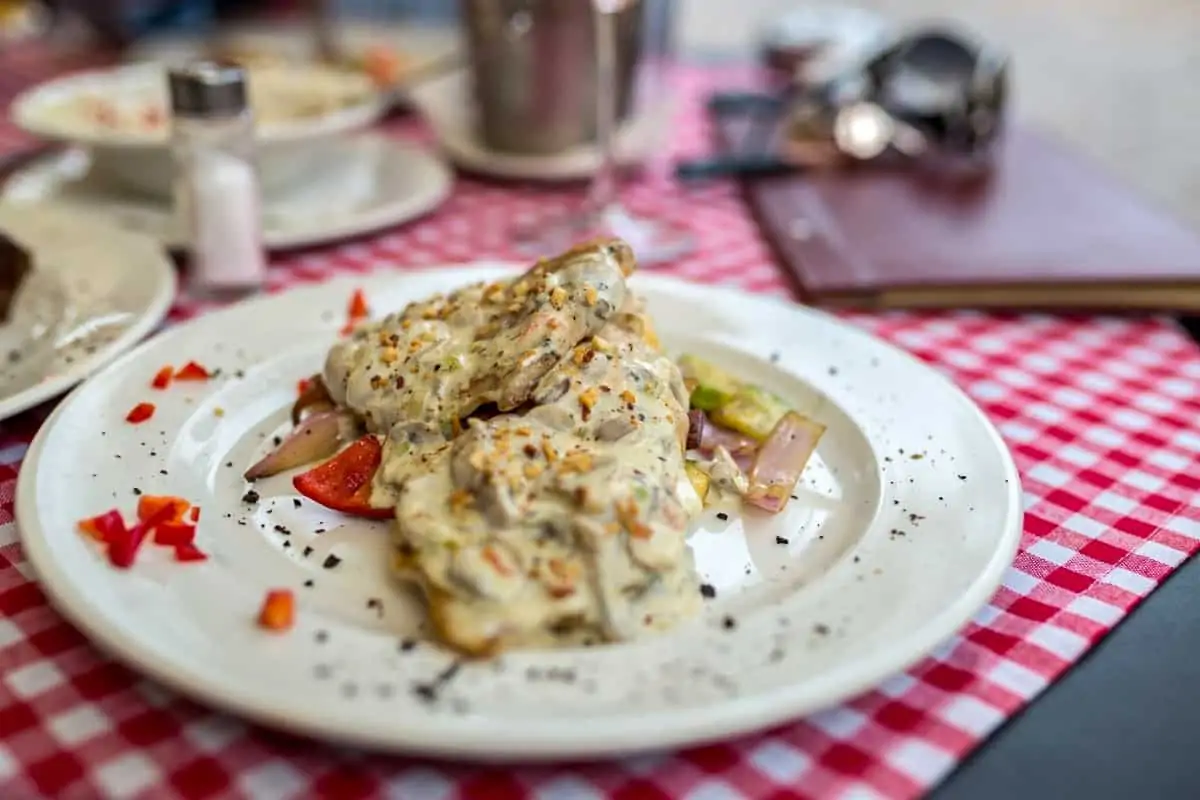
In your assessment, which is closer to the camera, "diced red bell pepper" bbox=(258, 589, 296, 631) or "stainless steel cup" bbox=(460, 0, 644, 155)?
"diced red bell pepper" bbox=(258, 589, 296, 631)

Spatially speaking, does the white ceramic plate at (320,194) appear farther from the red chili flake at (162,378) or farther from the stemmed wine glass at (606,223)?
the red chili flake at (162,378)

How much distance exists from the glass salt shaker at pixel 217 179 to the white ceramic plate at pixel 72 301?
0.28 feet

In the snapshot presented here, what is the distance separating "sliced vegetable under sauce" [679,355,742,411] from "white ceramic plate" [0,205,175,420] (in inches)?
27.7

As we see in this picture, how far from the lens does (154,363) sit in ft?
4.39

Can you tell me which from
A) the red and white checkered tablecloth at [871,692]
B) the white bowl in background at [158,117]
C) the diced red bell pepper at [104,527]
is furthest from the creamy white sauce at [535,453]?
the white bowl in background at [158,117]

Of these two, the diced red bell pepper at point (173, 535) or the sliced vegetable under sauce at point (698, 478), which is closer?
the diced red bell pepper at point (173, 535)

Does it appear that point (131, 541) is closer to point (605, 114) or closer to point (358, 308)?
point (358, 308)

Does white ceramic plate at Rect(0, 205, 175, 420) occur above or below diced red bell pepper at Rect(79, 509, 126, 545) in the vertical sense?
above

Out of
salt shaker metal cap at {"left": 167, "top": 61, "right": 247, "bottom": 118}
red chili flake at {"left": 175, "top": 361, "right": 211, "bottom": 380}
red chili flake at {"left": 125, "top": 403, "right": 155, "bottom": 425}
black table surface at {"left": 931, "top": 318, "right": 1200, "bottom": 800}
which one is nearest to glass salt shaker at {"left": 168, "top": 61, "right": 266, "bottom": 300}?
salt shaker metal cap at {"left": 167, "top": 61, "right": 247, "bottom": 118}

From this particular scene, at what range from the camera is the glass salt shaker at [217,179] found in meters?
1.66

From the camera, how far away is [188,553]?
39.6 inches

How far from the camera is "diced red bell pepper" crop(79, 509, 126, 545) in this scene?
3.28 ft

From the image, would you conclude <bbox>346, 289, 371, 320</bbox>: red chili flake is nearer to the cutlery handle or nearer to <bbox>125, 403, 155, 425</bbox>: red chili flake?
<bbox>125, 403, 155, 425</bbox>: red chili flake

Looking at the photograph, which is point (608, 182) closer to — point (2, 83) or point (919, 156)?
point (919, 156)
